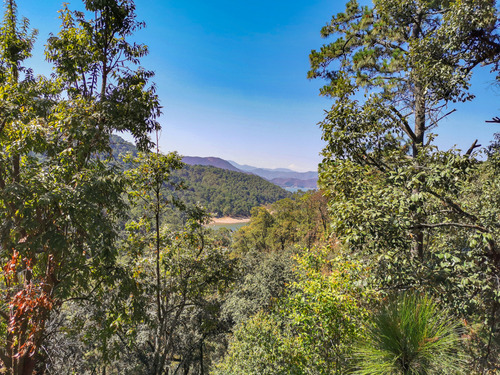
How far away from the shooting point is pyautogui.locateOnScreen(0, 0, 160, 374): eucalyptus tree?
2.68 metres

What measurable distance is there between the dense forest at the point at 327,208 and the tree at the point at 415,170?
0.09ft

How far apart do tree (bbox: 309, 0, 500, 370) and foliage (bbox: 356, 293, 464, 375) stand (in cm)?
81

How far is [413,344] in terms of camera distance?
80.4 inches

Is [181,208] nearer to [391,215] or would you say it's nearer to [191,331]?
[391,215]

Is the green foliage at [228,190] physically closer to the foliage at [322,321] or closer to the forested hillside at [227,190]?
the forested hillside at [227,190]

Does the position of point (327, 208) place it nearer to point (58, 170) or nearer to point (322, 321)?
point (322, 321)

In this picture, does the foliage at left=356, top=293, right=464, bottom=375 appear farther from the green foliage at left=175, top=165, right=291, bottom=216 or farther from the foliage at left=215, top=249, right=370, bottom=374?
the green foliage at left=175, top=165, right=291, bottom=216

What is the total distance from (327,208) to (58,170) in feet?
12.8

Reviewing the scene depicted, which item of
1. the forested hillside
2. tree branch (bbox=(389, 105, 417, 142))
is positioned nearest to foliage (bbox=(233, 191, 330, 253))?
tree branch (bbox=(389, 105, 417, 142))

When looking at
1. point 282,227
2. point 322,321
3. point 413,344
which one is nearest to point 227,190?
point 282,227

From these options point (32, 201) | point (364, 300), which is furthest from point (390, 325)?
point (32, 201)

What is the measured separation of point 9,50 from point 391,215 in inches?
233

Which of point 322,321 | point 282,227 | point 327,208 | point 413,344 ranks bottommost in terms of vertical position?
point 282,227

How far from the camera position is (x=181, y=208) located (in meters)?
5.25
